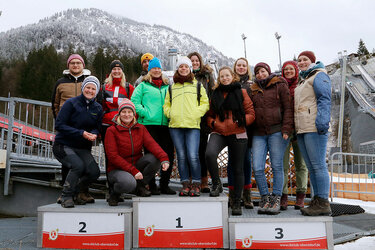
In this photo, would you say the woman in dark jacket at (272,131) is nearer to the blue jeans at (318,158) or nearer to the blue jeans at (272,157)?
the blue jeans at (272,157)

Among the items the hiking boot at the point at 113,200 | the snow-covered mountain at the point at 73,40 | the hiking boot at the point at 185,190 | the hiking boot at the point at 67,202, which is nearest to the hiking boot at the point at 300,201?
the hiking boot at the point at 185,190

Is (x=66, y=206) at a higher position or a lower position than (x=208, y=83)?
lower

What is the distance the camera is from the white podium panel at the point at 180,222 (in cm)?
278

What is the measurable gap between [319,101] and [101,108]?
93.3 inches

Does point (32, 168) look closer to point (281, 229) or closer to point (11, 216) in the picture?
point (11, 216)

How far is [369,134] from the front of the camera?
115 feet

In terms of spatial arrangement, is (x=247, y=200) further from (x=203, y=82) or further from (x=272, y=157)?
(x=203, y=82)

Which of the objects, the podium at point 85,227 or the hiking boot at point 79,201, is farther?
the hiking boot at point 79,201

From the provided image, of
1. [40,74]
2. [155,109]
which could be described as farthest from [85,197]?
[40,74]

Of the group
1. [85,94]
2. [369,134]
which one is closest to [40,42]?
[369,134]

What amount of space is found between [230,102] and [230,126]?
267 millimetres

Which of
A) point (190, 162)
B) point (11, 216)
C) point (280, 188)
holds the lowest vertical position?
point (11, 216)

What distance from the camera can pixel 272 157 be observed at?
3051 millimetres

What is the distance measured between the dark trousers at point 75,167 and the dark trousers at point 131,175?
0.89 ft
